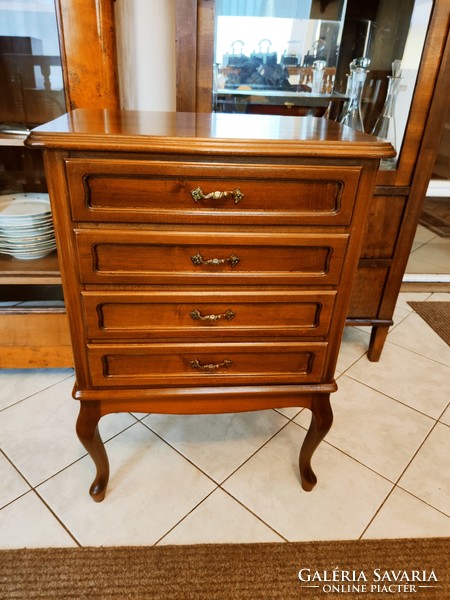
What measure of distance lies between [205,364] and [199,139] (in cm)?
49

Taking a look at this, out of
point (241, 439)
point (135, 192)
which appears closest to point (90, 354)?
point (135, 192)

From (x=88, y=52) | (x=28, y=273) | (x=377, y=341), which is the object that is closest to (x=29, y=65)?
(x=88, y=52)

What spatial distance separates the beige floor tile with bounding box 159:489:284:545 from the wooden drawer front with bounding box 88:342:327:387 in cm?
43

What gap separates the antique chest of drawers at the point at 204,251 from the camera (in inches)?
29.2

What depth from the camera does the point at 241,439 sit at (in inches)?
55.2

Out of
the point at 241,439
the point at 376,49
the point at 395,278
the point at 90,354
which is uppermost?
the point at 376,49

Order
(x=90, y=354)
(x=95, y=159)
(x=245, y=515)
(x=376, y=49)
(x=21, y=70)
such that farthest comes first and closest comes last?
(x=376, y=49) → (x=21, y=70) → (x=245, y=515) → (x=90, y=354) → (x=95, y=159)

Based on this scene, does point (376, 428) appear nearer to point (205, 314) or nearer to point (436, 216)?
point (205, 314)

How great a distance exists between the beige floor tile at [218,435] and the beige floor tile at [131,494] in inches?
1.6

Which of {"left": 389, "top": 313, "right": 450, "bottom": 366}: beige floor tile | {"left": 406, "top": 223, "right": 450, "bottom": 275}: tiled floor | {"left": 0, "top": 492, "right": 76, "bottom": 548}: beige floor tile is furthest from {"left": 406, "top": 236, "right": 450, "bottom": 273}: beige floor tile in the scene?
{"left": 0, "top": 492, "right": 76, "bottom": 548}: beige floor tile

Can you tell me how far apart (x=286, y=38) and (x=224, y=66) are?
0.26m

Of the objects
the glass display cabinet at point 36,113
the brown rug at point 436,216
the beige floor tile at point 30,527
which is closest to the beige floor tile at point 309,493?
the beige floor tile at point 30,527

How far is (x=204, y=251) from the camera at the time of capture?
829 mm

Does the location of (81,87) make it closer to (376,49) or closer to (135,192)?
(135,192)
